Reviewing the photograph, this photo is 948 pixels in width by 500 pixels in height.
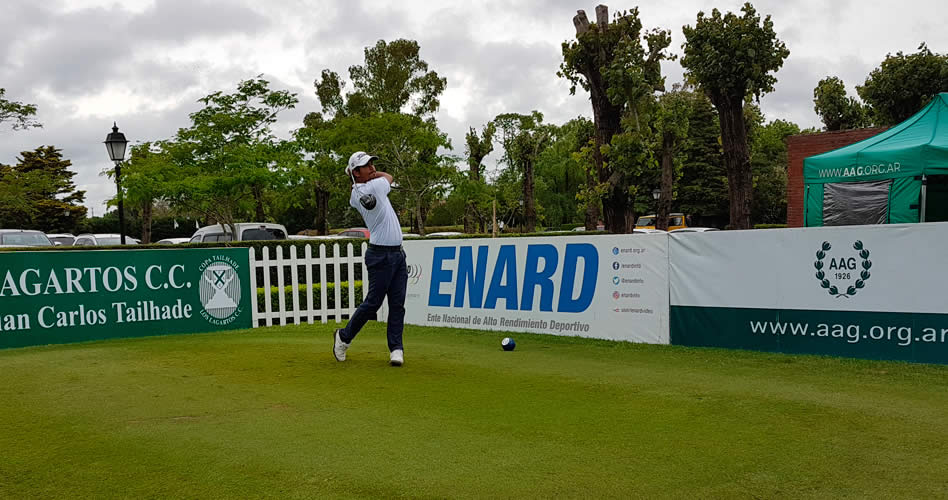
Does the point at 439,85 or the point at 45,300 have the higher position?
the point at 439,85

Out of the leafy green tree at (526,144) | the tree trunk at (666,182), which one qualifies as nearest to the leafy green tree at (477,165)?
the leafy green tree at (526,144)

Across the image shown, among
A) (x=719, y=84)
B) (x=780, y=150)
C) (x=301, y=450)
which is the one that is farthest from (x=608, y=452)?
(x=780, y=150)

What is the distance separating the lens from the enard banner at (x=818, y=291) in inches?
302

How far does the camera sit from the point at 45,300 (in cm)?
1038

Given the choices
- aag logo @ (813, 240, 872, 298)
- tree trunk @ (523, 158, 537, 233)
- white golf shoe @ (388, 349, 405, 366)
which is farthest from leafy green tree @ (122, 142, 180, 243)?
tree trunk @ (523, 158, 537, 233)

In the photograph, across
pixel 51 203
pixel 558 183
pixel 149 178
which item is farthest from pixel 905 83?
pixel 51 203

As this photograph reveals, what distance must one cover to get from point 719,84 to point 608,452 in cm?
1870

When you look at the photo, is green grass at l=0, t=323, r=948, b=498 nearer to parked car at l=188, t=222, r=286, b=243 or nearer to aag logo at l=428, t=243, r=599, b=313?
aag logo at l=428, t=243, r=599, b=313

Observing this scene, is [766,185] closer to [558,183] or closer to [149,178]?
[558,183]

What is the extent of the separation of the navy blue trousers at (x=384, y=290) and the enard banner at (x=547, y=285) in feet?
11.3

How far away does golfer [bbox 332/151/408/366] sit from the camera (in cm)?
749

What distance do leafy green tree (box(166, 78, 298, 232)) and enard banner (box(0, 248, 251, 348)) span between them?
10.6m

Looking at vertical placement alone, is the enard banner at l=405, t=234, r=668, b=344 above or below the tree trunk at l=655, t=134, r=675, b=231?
below

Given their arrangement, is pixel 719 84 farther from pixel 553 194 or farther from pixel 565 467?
pixel 553 194
